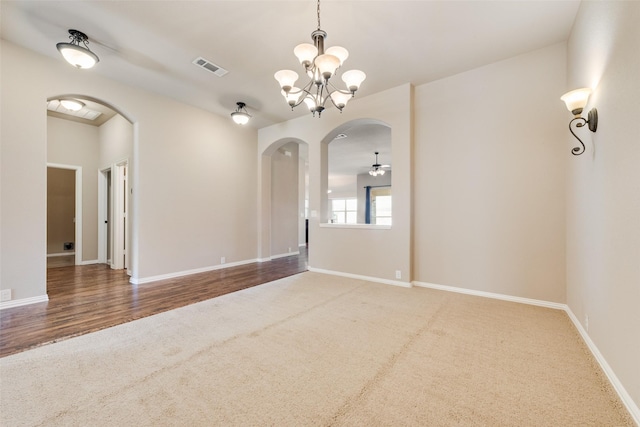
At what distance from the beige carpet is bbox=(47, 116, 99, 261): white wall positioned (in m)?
4.77

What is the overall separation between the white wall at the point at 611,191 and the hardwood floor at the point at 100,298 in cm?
389

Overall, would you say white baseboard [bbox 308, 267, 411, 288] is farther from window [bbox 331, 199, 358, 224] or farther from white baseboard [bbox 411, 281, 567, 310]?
window [bbox 331, 199, 358, 224]

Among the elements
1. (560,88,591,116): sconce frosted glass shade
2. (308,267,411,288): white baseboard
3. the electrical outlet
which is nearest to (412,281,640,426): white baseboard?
(308,267,411,288): white baseboard

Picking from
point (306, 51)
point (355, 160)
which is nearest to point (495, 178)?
point (306, 51)

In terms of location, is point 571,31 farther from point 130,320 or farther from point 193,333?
point 130,320

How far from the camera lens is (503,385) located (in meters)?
1.71

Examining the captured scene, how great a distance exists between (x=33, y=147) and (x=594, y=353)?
617 centimetres

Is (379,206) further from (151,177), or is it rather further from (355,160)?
(151,177)

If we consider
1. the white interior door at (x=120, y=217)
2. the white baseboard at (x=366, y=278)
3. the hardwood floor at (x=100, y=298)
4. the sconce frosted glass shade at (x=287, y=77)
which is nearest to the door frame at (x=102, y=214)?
the hardwood floor at (x=100, y=298)

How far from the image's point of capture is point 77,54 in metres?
2.77

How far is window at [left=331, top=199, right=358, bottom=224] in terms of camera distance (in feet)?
48.3

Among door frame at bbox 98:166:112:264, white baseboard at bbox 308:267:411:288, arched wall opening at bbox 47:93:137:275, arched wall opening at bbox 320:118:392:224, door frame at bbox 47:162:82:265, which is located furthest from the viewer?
door frame at bbox 98:166:112:264

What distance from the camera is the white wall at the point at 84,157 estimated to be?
5.58 meters

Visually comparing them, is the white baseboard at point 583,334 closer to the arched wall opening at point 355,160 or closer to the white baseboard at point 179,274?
the arched wall opening at point 355,160
